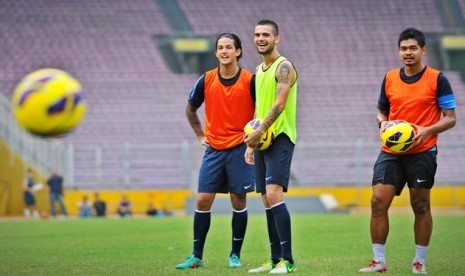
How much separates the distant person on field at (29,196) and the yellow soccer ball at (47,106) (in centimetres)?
1906

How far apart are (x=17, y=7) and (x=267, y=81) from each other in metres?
27.3

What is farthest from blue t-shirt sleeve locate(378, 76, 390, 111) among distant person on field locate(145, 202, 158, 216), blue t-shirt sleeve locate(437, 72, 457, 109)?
distant person on field locate(145, 202, 158, 216)

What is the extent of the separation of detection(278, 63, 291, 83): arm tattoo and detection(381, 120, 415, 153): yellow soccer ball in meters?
0.94

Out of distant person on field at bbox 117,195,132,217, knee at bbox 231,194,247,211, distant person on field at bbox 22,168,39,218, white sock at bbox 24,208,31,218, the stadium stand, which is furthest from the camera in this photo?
the stadium stand

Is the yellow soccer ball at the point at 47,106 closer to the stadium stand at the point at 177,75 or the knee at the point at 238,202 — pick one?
the knee at the point at 238,202

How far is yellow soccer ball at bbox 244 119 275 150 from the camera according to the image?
9148 millimetres

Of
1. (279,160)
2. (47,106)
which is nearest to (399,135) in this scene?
(279,160)

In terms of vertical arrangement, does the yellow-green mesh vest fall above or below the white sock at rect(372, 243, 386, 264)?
above

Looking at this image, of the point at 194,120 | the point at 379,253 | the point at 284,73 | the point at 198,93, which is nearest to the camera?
the point at 284,73

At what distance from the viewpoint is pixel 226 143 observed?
32.8 feet

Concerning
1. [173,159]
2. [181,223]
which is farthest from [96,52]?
[181,223]

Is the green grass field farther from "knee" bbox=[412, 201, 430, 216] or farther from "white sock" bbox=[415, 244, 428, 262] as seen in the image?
"knee" bbox=[412, 201, 430, 216]

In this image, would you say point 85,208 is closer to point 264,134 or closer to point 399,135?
point 264,134

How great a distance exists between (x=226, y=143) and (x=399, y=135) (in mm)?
1822
